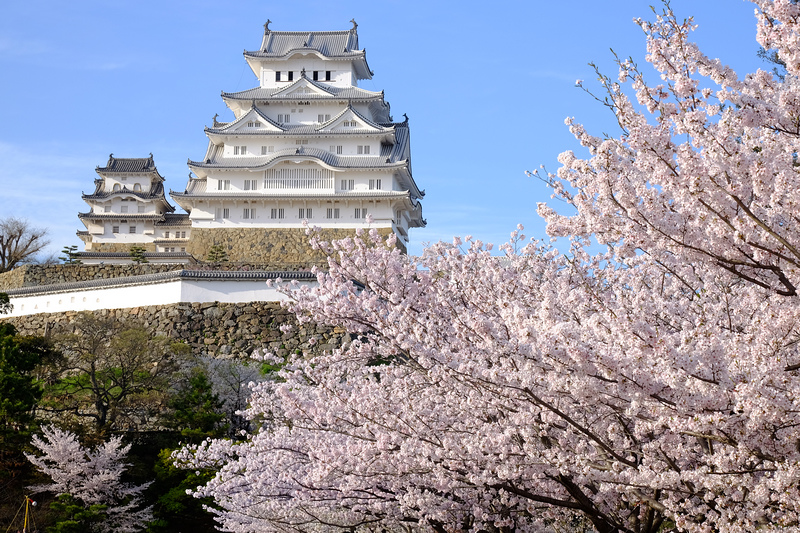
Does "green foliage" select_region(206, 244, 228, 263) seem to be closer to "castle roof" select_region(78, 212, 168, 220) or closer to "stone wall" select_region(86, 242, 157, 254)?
"castle roof" select_region(78, 212, 168, 220)

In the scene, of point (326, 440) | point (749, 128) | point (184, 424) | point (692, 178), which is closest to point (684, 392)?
point (692, 178)

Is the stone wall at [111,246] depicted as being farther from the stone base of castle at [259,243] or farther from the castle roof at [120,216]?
the stone base of castle at [259,243]

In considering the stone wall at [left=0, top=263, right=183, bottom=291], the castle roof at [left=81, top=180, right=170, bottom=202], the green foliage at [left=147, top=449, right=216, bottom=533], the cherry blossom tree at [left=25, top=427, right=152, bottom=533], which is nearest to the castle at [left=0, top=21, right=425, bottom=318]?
the stone wall at [left=0, top=263, right=183, bottom=291]

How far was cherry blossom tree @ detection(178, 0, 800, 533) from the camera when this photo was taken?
12.3 ft

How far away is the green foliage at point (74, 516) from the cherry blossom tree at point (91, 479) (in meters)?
0.23

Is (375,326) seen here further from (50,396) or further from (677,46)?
(50,396)

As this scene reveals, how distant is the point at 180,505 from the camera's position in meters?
12.7

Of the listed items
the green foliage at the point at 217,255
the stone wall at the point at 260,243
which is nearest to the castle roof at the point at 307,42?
the stone wall at the point at 260,243

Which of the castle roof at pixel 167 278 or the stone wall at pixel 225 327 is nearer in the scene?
the stone wall at pixel 225 327

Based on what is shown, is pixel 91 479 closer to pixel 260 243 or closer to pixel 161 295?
pixel 161 295

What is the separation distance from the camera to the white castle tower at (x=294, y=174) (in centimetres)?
2894

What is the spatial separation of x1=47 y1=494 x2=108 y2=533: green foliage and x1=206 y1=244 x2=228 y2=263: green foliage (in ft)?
52.0

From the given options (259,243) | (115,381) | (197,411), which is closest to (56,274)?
(259,243)

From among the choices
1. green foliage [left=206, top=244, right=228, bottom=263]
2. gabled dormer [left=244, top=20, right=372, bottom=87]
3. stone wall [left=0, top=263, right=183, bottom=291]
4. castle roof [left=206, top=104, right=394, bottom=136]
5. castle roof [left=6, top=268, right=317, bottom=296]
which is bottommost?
castle roof [left=6, top=268, right=317, bottom=296]
